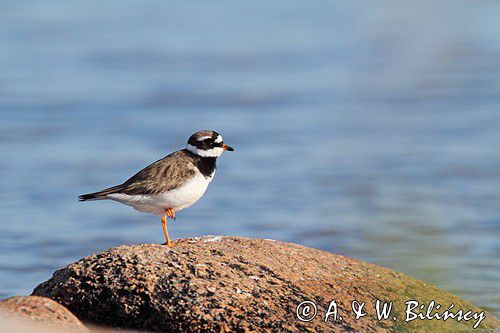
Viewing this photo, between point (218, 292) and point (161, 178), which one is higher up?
point (161, 178)

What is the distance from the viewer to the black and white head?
8.09 m

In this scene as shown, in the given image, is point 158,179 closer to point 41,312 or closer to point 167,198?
point 167,198

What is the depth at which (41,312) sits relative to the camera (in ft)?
18.0

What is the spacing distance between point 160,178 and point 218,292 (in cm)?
178

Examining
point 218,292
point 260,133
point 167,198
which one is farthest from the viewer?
point 260,133

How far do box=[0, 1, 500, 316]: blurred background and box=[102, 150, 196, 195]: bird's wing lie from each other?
1.54m

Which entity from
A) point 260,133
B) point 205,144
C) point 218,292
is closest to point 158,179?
point 205,144

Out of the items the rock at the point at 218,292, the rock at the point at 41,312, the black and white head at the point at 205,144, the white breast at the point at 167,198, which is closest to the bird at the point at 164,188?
the white breast at the point at 167,198

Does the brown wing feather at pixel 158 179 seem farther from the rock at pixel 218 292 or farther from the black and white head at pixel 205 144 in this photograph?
the rock at pixel 218 292

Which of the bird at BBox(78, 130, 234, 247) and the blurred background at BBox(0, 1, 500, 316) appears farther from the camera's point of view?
the bird at BBox(78, 130, 234, 247)

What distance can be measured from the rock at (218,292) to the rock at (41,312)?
0.54 m

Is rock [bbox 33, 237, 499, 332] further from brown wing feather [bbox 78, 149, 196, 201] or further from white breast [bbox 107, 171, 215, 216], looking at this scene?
brown wing feather [bbox 78, 149, 196, 201]

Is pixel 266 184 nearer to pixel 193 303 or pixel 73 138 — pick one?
pixel 73 138

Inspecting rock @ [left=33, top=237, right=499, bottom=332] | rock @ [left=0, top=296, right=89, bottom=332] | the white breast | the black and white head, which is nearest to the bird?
the white breast
